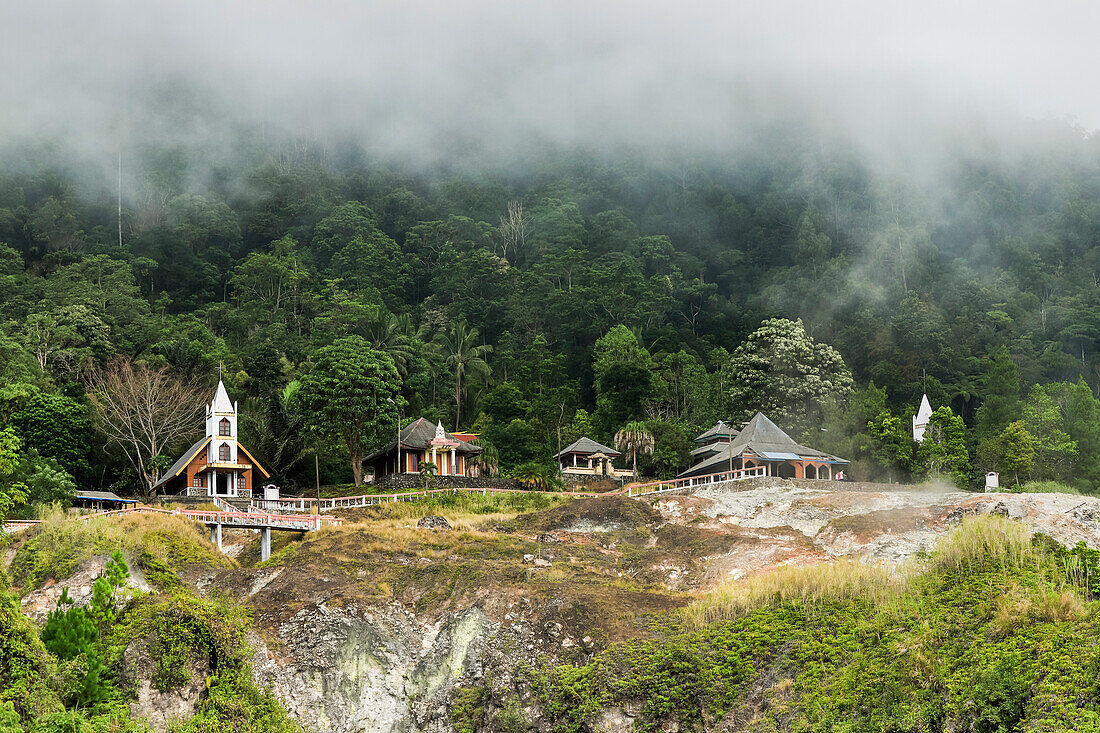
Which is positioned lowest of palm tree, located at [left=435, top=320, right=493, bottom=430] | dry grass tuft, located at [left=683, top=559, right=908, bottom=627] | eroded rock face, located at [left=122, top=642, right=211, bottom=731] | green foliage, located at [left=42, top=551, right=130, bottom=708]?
eroded rock face, located at [left=122, top=642, right=211, bottom=731]

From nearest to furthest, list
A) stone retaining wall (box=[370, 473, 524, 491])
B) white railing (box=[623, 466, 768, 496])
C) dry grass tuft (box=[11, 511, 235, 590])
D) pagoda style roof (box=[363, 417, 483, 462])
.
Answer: dry grass tuft (box=[11, 511, 235, 590]), white railing (box=[623, 466, 768, 496]), stone retaining wall (box=[370, 473, 524, 491]), pagoda style roof (box=[363, 417, 483, 462])

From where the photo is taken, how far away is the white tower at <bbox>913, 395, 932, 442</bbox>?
265 ft

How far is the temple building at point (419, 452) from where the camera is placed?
6556 cm

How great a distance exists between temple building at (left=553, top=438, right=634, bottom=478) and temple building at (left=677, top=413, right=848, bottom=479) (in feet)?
18.0

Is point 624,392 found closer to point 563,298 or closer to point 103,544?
point 563,298

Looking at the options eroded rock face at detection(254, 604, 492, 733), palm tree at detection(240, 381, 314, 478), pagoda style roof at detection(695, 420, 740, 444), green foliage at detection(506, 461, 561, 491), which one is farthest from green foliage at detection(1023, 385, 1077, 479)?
eroded rock face at detection(254, 604, 492, 733)

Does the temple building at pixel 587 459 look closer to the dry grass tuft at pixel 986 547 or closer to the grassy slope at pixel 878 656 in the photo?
the grassy slope at pixel 878 656

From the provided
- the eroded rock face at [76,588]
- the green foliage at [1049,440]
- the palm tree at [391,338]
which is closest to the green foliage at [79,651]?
the eroded rock face at [76,588]

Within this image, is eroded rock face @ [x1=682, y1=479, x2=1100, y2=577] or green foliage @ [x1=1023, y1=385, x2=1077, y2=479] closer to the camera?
eroded rock face @ [x1=682, y1=479, x2=1100, y2=577]

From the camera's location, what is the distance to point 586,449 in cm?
7025

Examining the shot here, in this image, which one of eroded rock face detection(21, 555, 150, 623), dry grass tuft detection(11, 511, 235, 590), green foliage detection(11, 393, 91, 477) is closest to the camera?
eroded rock face detection(21, 555, 150, 623)

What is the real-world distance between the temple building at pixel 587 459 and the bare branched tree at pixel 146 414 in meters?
21.6

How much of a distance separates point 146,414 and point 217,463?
6.66 metres

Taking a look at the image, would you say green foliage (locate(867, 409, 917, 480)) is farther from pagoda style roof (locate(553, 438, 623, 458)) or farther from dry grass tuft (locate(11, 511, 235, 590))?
dry grass tuft (locate(11, 511, 235, 590))
